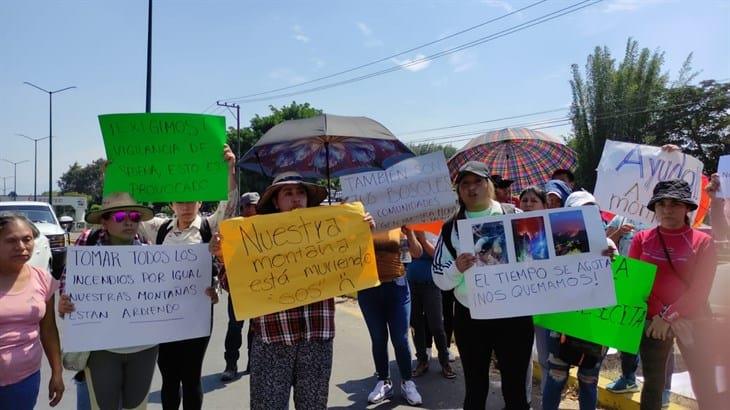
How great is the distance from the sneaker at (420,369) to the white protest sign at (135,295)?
2.75 meters

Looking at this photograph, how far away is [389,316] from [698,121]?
1269 inches

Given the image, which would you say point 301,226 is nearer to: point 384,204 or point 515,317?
point 384,204

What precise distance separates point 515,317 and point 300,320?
1286mm

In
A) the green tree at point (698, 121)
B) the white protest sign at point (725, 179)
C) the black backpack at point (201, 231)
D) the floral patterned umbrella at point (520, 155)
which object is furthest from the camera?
the green tree at point (698, 121)

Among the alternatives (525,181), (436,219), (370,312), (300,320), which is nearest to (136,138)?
(300,320)

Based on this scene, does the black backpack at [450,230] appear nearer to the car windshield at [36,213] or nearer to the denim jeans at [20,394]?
the denim jeans at [20,394]

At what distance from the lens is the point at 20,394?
260cm

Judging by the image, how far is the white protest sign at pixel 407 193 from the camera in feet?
12.2

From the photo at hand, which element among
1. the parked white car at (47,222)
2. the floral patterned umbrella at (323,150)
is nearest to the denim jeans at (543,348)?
the floral patterned umbrella at (323,150)

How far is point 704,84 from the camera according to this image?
29.5m

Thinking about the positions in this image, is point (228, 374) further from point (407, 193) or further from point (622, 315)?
point (622, 315)

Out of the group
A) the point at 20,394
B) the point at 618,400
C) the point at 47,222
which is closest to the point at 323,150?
the point at 20,394

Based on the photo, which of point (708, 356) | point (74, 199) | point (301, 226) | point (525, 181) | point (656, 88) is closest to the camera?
point (301, 226)

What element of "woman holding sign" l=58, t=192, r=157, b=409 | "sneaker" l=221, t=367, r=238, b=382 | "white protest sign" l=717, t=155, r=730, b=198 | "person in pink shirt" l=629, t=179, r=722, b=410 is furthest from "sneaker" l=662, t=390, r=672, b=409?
"sneaker" l=221, t=367, r=238, b=382
